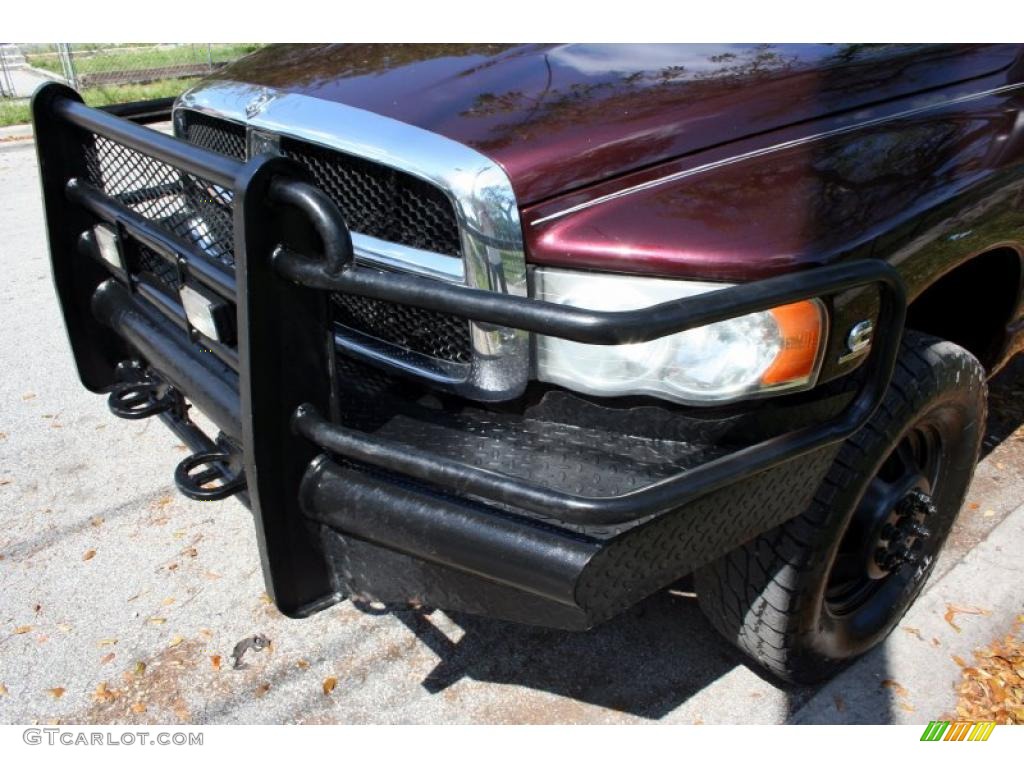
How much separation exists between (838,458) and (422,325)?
1024mm

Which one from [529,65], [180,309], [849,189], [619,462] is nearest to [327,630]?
[180,309]

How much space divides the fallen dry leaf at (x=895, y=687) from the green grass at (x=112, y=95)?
470 inches

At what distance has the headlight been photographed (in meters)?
1.74

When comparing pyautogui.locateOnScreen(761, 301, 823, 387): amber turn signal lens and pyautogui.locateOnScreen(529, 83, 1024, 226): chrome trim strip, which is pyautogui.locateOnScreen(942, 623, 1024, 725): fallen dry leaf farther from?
pyautogui.locateOnScreen(529, 83, 1024, 226): chrome trim strip

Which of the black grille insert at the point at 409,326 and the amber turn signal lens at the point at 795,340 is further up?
the amber turn signal lens at the point at 795,340

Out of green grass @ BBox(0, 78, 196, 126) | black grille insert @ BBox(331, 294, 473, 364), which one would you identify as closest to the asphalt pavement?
black grille insert @ BBox(331, 294, 473, 364)

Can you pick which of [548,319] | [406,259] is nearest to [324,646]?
[406,259]

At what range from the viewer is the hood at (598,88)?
194cm

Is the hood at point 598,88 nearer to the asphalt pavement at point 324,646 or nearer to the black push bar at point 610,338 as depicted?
the black push bar at point 610,338

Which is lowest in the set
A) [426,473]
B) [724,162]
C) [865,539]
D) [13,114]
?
[13,114]

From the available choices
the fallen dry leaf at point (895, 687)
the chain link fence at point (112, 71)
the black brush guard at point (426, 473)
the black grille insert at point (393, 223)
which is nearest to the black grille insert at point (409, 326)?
the black grille insert at point (393, 223)

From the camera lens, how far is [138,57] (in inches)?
611
